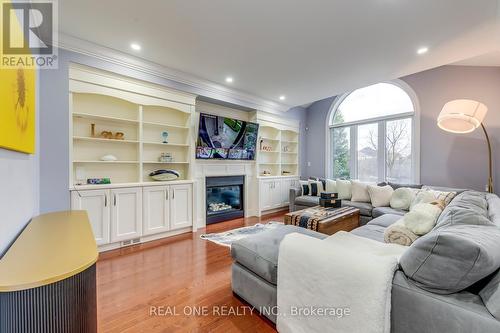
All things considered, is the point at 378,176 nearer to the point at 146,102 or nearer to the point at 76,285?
the point at 146,102

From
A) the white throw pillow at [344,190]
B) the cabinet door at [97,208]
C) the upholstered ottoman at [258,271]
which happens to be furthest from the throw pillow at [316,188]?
the cabinet door at [97,208]

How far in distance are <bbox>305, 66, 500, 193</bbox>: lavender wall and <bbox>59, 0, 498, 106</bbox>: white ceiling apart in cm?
122

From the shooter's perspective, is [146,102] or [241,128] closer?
[146,102]

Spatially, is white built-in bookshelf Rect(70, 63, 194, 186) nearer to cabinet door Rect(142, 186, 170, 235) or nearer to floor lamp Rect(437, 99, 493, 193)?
cabinet door Rect(142, 186, 170, 235)

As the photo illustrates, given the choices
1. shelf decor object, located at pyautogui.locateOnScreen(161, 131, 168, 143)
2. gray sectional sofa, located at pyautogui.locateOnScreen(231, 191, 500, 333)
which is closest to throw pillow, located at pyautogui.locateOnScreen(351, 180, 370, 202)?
gray sectional sofa, located at pyautogui.locateOnScreen(231, 191, 500, 333)

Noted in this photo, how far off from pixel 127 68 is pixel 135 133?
37.3 inches

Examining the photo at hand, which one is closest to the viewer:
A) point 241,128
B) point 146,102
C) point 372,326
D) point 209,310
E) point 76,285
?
point 76,285

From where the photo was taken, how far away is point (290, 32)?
237cm

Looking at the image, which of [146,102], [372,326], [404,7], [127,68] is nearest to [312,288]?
[372,326]

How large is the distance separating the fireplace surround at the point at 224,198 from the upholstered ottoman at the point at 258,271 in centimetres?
241

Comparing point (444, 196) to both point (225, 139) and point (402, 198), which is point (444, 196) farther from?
point (225, 139)

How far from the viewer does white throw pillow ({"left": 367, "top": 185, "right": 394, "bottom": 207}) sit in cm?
370

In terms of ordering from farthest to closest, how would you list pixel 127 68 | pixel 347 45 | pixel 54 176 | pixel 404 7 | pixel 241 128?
pixel 241 128, pixel 127 68, pixel 347 45, pixel 54 176, pixel 404 7

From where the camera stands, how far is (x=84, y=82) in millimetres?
2693
